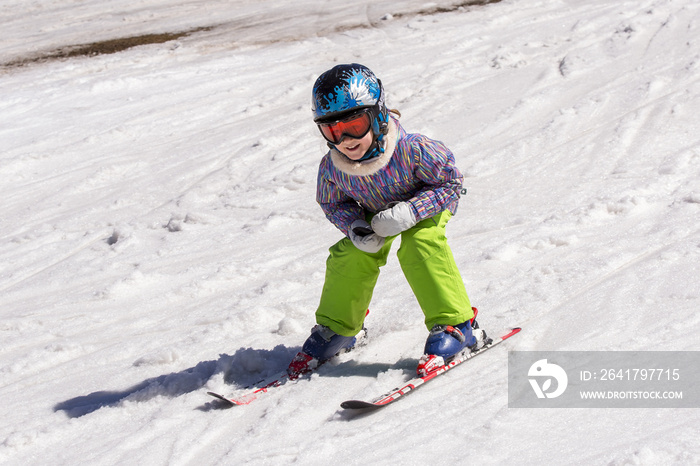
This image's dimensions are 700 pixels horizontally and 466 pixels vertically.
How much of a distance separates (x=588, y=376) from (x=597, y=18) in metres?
7.59

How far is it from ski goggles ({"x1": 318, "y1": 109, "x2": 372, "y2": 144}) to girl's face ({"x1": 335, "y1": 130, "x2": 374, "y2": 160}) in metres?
0.02

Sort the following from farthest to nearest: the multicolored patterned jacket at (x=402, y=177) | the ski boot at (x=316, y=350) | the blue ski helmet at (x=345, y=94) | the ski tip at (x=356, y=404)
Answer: the ski boot at (x=316, y=350)
the multicolored patterned jacket at (x=402, y=177)
the blue ski helmet at (x=345, y=94)
the ski tip at (x=356, y=404)

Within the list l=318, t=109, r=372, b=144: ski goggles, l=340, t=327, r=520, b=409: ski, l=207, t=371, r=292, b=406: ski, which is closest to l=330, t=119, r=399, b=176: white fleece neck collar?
l=318, t=109, r=372, b=144: ski goggles

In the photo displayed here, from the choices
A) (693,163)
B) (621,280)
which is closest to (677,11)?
(693,163)

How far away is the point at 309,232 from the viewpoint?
18.5ft

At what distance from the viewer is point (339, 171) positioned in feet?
10.7

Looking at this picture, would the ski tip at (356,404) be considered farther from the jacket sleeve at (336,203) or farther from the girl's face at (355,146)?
the girl's face at (355,146)

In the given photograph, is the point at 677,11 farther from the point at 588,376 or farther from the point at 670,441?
the point at 670,441

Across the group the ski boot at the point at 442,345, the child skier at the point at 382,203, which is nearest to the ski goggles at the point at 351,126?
the child skier at the point at 382,203

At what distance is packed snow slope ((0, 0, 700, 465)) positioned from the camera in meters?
2.96

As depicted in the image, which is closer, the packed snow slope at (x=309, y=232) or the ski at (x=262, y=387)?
the packed snow slope at (x=309, y=232)

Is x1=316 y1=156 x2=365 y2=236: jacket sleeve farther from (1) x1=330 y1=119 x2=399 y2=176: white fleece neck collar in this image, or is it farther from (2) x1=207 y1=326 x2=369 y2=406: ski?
(2) x1=207 y1=326 x2=369 y2=406: ski

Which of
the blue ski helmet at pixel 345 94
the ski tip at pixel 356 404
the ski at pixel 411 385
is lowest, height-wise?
the ski at pixel 411 385

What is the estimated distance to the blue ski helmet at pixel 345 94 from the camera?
3.01 meters
